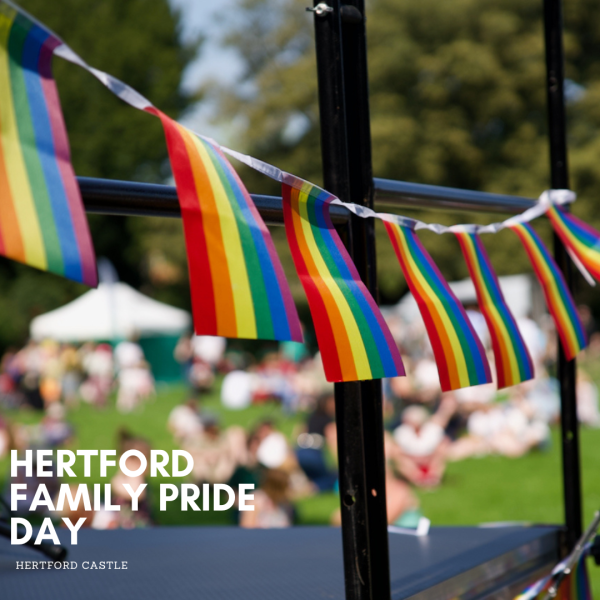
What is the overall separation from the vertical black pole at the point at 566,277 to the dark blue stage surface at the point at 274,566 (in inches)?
3.8

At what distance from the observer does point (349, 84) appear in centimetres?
→ 120

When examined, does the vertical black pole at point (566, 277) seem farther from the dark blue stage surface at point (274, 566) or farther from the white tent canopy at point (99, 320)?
the white tent canopy at point (99, 320)

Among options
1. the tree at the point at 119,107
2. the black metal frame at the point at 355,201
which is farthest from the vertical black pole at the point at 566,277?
the tree at the point at 119,107

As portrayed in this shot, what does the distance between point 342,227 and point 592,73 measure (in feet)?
76.3

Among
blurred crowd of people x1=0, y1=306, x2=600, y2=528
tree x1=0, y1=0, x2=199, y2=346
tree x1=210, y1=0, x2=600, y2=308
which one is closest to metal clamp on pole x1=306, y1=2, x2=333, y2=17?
blurred crowd of people x1=0, y1=306, x2=600, y2=528

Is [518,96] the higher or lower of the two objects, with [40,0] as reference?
lower

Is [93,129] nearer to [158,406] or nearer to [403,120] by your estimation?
[403,120]

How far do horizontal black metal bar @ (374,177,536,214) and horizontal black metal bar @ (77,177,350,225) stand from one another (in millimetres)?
418

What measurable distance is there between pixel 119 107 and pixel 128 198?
29.1 m

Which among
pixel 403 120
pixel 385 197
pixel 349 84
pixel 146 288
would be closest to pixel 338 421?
pixel 385 197

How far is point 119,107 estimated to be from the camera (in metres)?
28.4

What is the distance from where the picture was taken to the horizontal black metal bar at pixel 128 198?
35.9 inches

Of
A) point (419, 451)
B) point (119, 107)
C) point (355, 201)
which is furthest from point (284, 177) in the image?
point (119, 107)

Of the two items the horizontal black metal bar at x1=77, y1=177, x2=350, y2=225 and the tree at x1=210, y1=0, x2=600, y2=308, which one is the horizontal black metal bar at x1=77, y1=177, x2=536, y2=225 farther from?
the tree at x1=210, y1=0, x2=600, y2=308
